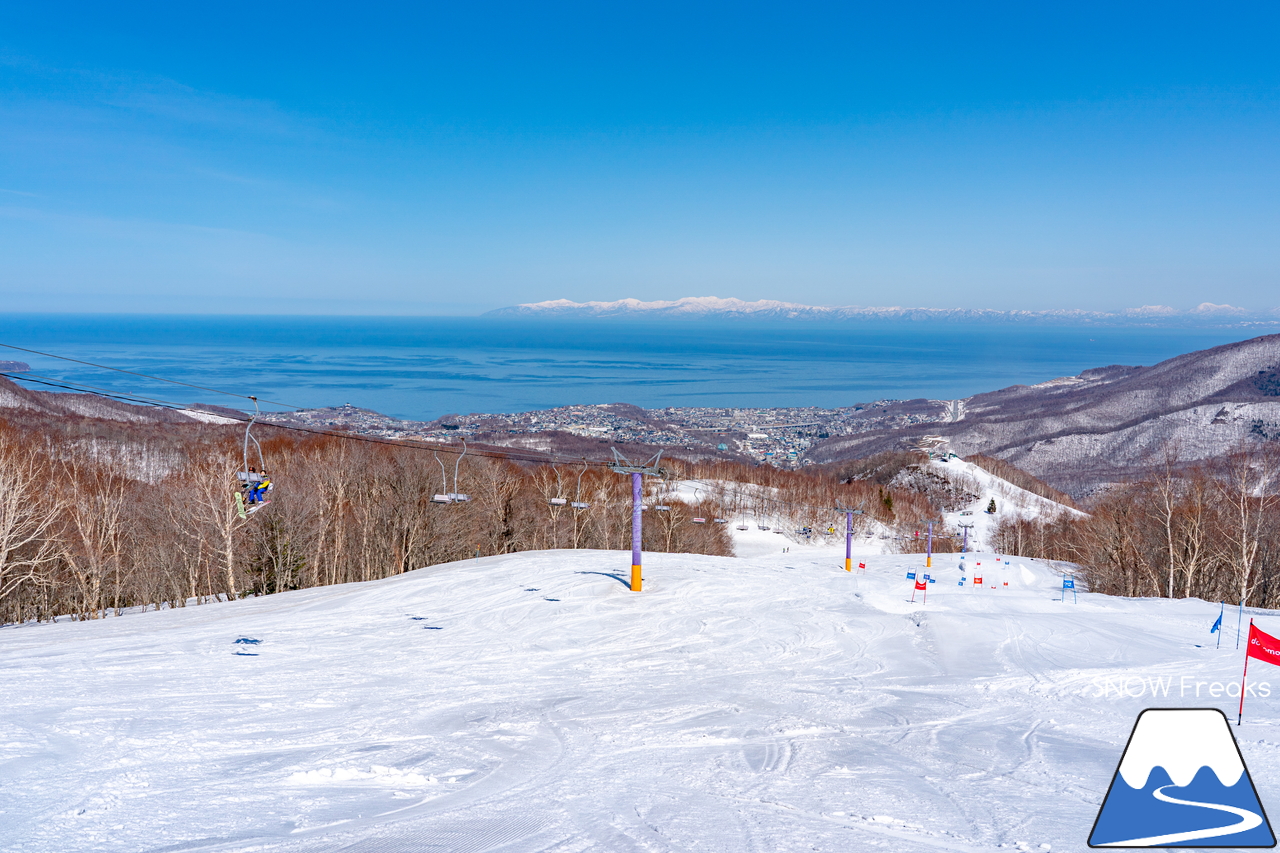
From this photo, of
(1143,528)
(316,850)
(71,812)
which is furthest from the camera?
(1143,528)

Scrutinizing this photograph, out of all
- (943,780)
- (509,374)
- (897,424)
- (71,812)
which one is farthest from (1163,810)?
(509,374)

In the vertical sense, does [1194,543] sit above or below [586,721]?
below

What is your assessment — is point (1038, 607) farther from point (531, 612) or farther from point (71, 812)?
point (71, 812)

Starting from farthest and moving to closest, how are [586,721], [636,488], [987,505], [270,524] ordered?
[987,505], [270,524], [636,488], [586,721]

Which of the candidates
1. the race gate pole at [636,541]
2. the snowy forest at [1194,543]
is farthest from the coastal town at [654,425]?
the race gate pole at [636,541]

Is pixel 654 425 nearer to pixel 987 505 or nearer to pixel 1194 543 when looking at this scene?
pixel 987 505

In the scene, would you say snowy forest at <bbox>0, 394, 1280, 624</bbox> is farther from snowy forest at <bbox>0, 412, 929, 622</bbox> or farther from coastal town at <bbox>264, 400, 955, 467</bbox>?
coastal town at <bbox>264, 400, 955, 467</bbox>

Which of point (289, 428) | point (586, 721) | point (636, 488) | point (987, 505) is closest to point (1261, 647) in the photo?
point (586, 721)

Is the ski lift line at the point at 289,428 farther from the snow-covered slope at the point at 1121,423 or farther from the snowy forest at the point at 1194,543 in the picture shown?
the snow-covered slope at the point at 1121,423
